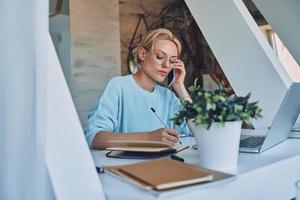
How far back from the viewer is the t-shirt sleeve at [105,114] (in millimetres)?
1295

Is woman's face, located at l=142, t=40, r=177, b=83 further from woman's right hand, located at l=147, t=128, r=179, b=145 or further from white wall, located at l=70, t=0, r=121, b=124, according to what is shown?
white wall, located at l=70, t=0, r=121, b=124

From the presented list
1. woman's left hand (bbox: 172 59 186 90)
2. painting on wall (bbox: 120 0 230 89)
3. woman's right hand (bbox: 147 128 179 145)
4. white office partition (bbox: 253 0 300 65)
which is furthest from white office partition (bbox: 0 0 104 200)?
painting on wall (bbox: 120 0 230 89)

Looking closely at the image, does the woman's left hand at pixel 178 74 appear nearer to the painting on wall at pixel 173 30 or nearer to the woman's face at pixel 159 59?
the woman's face at pixel 159 59

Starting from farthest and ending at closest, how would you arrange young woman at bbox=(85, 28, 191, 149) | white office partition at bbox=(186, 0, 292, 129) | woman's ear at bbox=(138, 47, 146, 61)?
1. woman's ear at bbox=(138, 47, 146, 61)
2. young woman at bbox=(85, 28, 191, 149)
3. white office partition at bbox=(186, 0, 292, 129)

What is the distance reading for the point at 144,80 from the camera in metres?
1.69

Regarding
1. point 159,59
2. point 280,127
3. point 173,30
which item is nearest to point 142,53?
point 159,59

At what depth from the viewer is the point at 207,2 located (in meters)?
1.71

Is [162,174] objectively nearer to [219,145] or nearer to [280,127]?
[219,145]

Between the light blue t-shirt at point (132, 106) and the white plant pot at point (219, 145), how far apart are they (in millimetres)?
672

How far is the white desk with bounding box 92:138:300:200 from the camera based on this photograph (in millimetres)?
611

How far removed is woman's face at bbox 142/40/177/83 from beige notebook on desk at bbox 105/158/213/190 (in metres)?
0.94

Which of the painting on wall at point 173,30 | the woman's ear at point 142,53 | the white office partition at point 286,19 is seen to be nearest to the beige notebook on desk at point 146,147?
the woman's ear at point 142,53

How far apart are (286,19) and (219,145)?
113 centimetres

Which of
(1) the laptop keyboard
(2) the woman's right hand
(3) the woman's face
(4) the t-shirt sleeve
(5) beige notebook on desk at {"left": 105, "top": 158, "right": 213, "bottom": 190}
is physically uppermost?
(3) the woman's face
